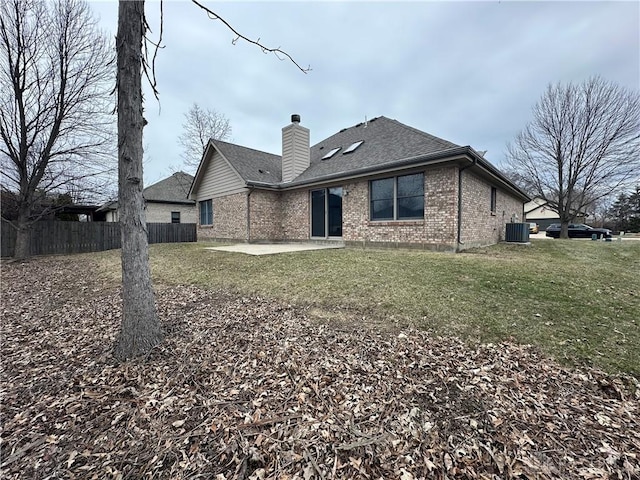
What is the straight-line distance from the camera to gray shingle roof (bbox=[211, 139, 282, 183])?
13125 millimetres

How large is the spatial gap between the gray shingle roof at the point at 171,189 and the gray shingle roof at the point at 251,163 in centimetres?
879

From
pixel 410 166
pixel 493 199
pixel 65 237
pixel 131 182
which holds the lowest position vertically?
pixel 65 237

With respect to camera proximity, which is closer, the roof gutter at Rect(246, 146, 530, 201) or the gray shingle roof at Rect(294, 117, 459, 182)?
the roof gutter at Rect(246, 146, 530, 201)

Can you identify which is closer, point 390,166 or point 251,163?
point 390,166

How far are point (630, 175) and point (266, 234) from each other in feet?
70.0

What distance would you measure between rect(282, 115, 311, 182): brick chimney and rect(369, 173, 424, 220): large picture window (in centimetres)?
477

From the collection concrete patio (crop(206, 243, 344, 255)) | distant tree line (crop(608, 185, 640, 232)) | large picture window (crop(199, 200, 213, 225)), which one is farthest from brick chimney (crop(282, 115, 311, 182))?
distant tree line (crop(608, 185, 640, 232))

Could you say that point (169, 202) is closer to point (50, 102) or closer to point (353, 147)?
point (50, 102)

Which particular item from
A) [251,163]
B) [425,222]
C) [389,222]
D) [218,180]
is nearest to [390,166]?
[389,222]

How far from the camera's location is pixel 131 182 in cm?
292

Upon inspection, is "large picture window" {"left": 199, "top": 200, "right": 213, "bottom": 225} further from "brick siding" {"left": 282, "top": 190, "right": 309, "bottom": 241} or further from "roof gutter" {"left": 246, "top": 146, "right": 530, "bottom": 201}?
"brick siding" {"left": 282, "top": 190, "right": 309, "bottom": 241}

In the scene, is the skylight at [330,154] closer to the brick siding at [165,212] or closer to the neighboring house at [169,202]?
the neighboring house at [169,202]

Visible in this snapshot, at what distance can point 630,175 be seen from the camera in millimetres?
16781

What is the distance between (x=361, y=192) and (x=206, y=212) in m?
10.0
